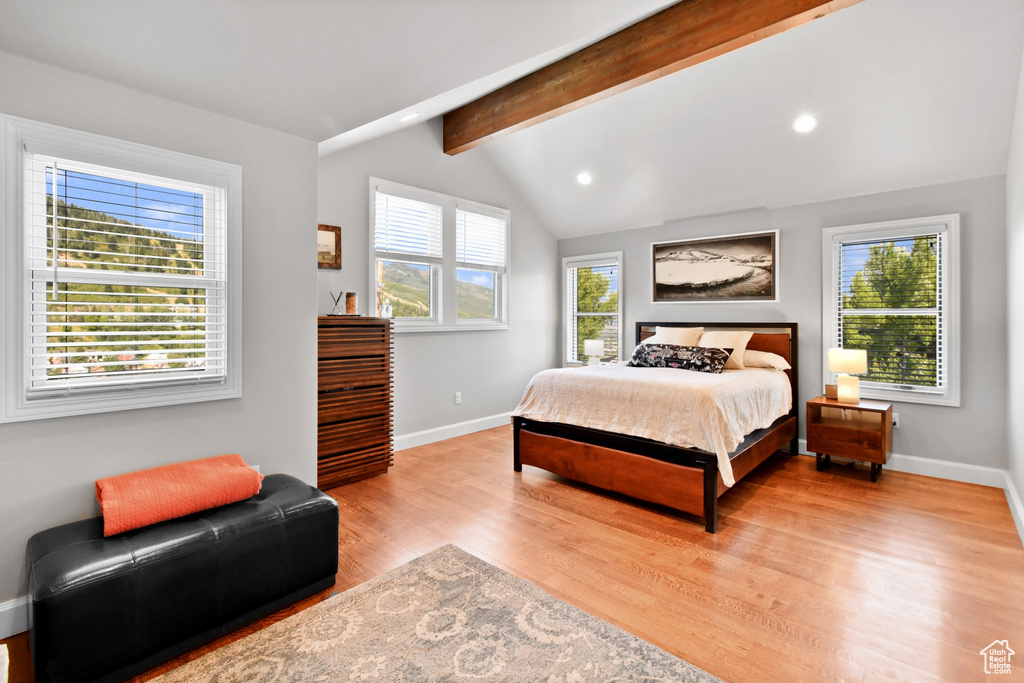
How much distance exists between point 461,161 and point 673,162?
6.67 ft

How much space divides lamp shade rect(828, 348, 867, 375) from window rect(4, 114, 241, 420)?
13.6ft

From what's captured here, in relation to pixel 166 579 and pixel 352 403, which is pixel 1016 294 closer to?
pixel 352 403

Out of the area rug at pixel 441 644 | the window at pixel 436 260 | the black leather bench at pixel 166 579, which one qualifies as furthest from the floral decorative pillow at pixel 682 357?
the black leather bench at pixel 166 579

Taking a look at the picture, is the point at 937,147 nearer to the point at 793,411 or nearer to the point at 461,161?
the point at 793,411

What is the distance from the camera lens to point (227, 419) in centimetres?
231

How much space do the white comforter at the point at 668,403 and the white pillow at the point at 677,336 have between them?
765 mm

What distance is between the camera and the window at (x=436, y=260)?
4.39 metres

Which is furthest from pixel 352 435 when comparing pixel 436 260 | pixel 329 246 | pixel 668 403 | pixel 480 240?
pixel 480 240

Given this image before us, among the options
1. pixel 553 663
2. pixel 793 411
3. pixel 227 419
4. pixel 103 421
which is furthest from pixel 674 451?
pixel 103 421

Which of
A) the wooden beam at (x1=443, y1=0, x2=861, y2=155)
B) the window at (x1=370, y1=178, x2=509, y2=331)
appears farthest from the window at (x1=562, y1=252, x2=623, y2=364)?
the wooden beam at (x1=443, y1=0, x2=861, y2=155)

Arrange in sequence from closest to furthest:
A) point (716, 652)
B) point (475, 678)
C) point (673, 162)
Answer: point (475, 678), point (716, 652), point (673, 162)

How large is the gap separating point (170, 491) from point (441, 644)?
118 cm

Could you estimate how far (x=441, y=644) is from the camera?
183 cm

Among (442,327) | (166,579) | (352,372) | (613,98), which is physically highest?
(613,98)
